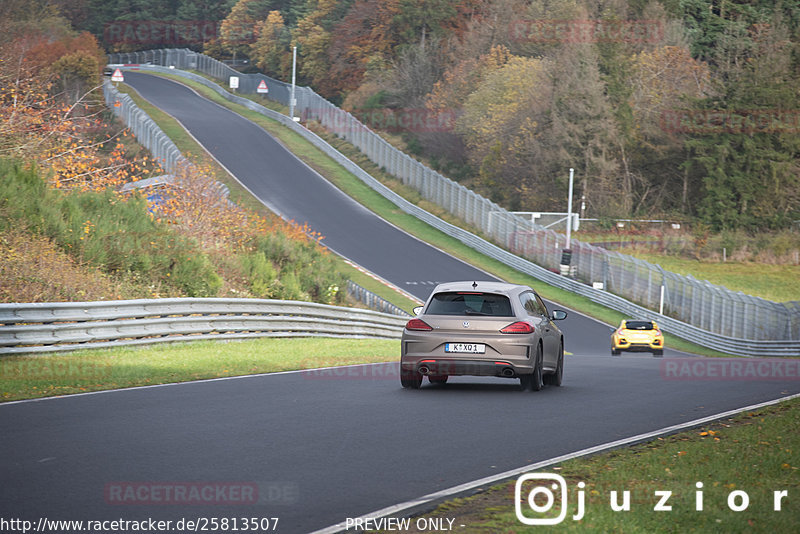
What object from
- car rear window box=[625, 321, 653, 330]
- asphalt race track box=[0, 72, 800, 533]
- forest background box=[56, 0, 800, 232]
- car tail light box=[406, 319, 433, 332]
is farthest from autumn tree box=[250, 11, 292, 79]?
car tail light box=[406, 319, 433, 332]

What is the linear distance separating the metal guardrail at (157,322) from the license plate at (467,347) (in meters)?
6.95

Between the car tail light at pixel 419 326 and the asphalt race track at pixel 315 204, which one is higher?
the car tail light at pixel 419 326

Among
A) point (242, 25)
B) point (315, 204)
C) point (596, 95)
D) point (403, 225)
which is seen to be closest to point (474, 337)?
point (403, 225)

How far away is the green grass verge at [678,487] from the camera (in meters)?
6.77

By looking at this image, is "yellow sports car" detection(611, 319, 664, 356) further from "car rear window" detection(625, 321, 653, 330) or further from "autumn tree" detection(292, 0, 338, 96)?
"autumn tree" detection(292, 0, 338, 96)

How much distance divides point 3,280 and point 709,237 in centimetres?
5670

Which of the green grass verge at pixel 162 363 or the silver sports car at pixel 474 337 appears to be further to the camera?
the silver sports car at pixel 474 337

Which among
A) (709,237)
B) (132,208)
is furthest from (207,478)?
(709,237)

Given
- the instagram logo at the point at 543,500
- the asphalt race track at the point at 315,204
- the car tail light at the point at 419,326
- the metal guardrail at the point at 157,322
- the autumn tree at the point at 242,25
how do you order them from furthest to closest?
1. the autumn tree at the point at 242,25
2. the asphalt race track at the point at 315,204
3. the metal guardrail at the point at 157,322
4. the car tail light at the point at 419,326
5. the instagram logo at the point at 543,500

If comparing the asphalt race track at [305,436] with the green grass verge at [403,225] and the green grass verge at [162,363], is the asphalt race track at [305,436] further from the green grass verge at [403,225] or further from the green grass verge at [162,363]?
the green grass verge at [403,225]

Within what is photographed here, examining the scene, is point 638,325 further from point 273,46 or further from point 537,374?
point 273,46

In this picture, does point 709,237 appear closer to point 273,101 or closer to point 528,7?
point 528,7

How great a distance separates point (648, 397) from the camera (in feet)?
49.2

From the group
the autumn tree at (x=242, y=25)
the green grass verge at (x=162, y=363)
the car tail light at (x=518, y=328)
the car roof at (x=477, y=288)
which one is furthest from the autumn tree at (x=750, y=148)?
the autumn tree at (x=242, y=25)
